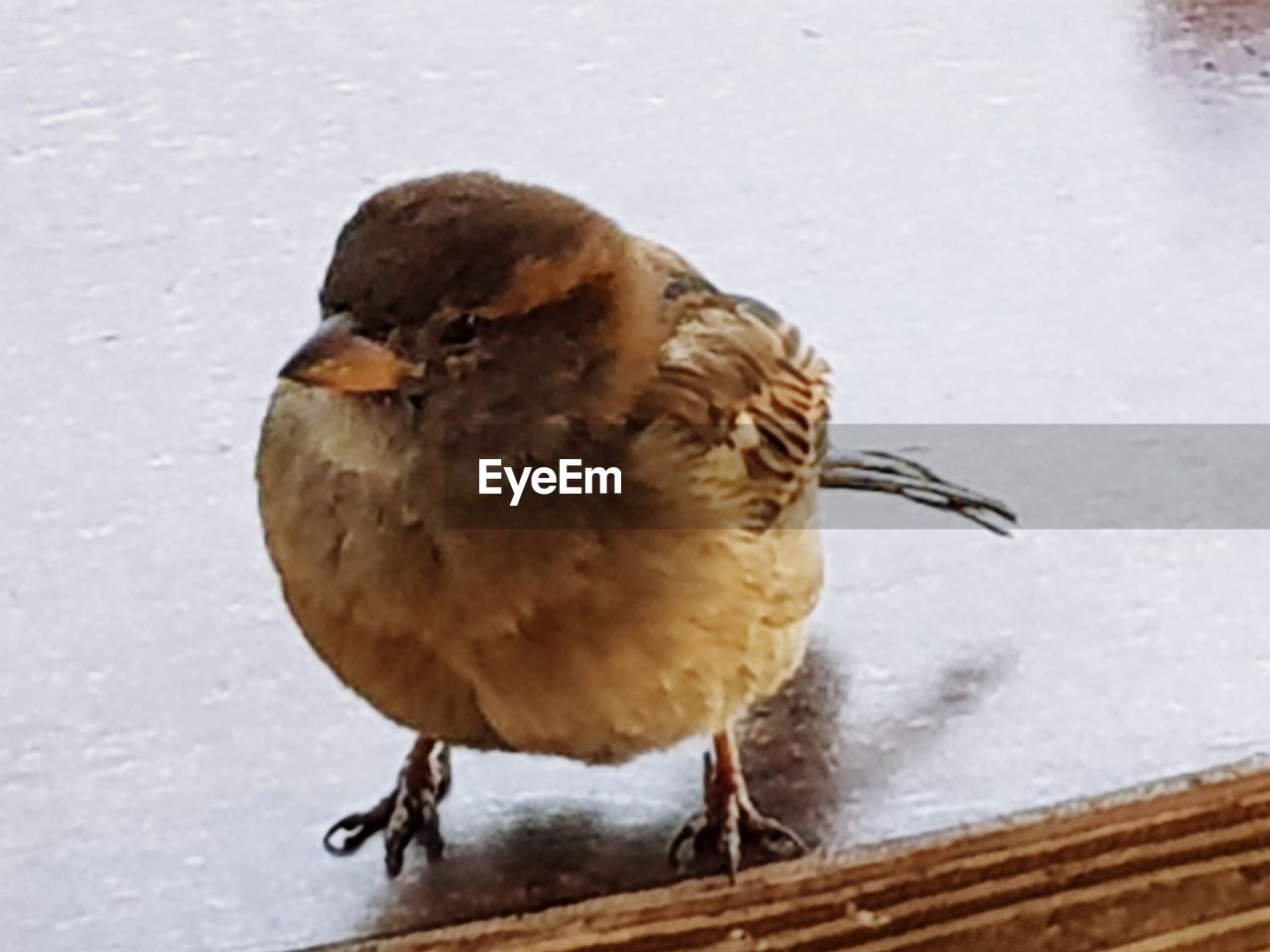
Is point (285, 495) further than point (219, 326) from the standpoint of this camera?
No

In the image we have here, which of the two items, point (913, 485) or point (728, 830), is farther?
point (913, 485)

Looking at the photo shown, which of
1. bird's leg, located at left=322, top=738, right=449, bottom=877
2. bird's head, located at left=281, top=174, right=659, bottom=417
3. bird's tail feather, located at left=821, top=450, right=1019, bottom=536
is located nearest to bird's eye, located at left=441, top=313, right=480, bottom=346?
bird's head, located at left=281, top=174, right=659, bottom=417

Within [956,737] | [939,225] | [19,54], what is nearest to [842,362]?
[939,225]

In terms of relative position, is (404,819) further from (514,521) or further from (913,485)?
(913,485)

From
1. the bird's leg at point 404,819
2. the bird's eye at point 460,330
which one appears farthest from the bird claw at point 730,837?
the bird's eye at point 460,330

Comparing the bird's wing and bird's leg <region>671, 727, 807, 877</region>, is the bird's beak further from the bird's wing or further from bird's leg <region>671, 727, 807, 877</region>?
bird's leg <region>671, 727, 807, 877</region>

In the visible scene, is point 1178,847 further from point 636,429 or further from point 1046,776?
point 636,429

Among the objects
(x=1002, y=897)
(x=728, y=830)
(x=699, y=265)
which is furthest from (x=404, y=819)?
(x=699, y=265)
